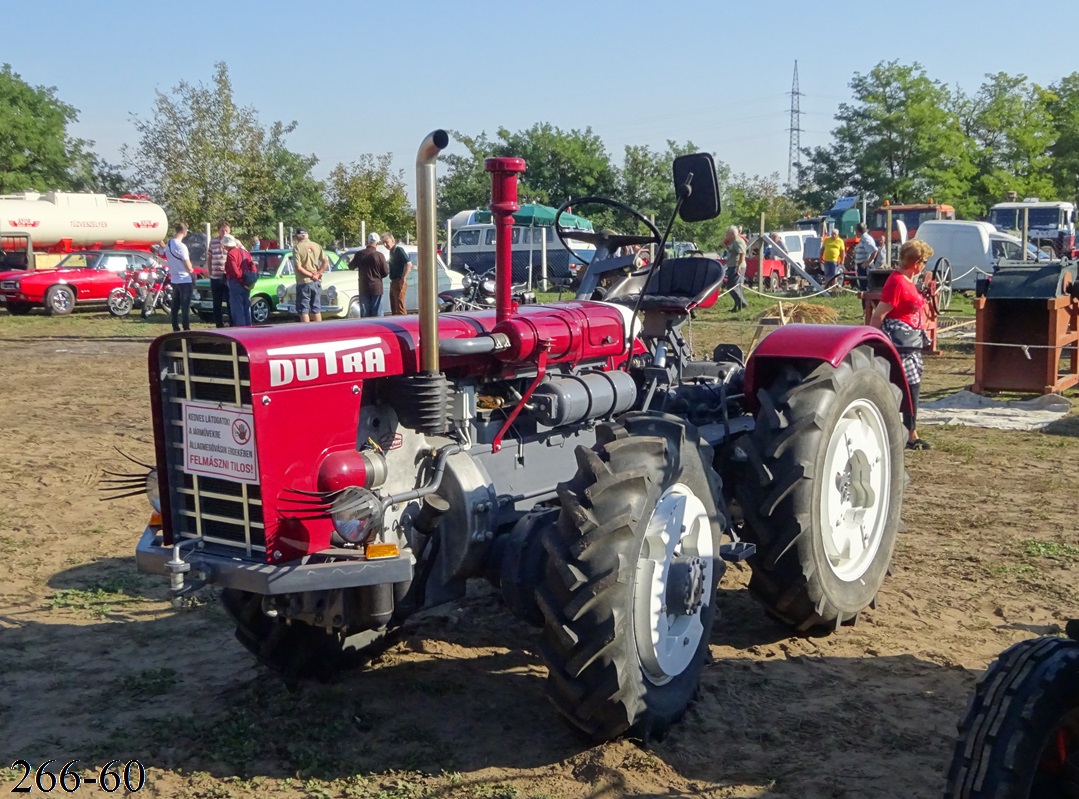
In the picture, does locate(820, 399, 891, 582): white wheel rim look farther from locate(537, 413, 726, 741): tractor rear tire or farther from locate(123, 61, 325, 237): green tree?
locate(123, 61, 325, 237): green tree

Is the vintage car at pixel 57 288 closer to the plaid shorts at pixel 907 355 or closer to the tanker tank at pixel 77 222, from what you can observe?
the tanker tank at pixel 77 222

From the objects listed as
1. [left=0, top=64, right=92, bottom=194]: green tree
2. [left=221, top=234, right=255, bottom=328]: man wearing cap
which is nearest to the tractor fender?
[left=221, top=234, right=255, bottom=328]: man wearing cap

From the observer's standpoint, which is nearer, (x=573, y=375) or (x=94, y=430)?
(x=573, y=375)

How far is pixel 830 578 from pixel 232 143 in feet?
101

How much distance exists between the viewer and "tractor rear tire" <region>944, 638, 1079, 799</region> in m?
2.43

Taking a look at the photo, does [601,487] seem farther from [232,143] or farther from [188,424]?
[232,143]

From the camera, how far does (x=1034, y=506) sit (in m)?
6.62

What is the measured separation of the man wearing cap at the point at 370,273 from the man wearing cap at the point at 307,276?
0.61 meters

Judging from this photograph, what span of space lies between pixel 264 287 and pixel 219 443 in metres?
17.2

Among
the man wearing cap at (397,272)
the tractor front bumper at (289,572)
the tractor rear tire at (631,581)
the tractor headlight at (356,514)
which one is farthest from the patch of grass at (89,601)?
the man wearing cap at (397,272)

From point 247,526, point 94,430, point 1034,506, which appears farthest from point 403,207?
point 247,526

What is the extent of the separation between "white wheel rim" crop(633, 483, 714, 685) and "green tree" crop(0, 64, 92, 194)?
49.6m

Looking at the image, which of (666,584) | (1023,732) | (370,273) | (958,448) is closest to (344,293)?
(370,273)

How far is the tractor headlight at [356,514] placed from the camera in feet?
11.3
